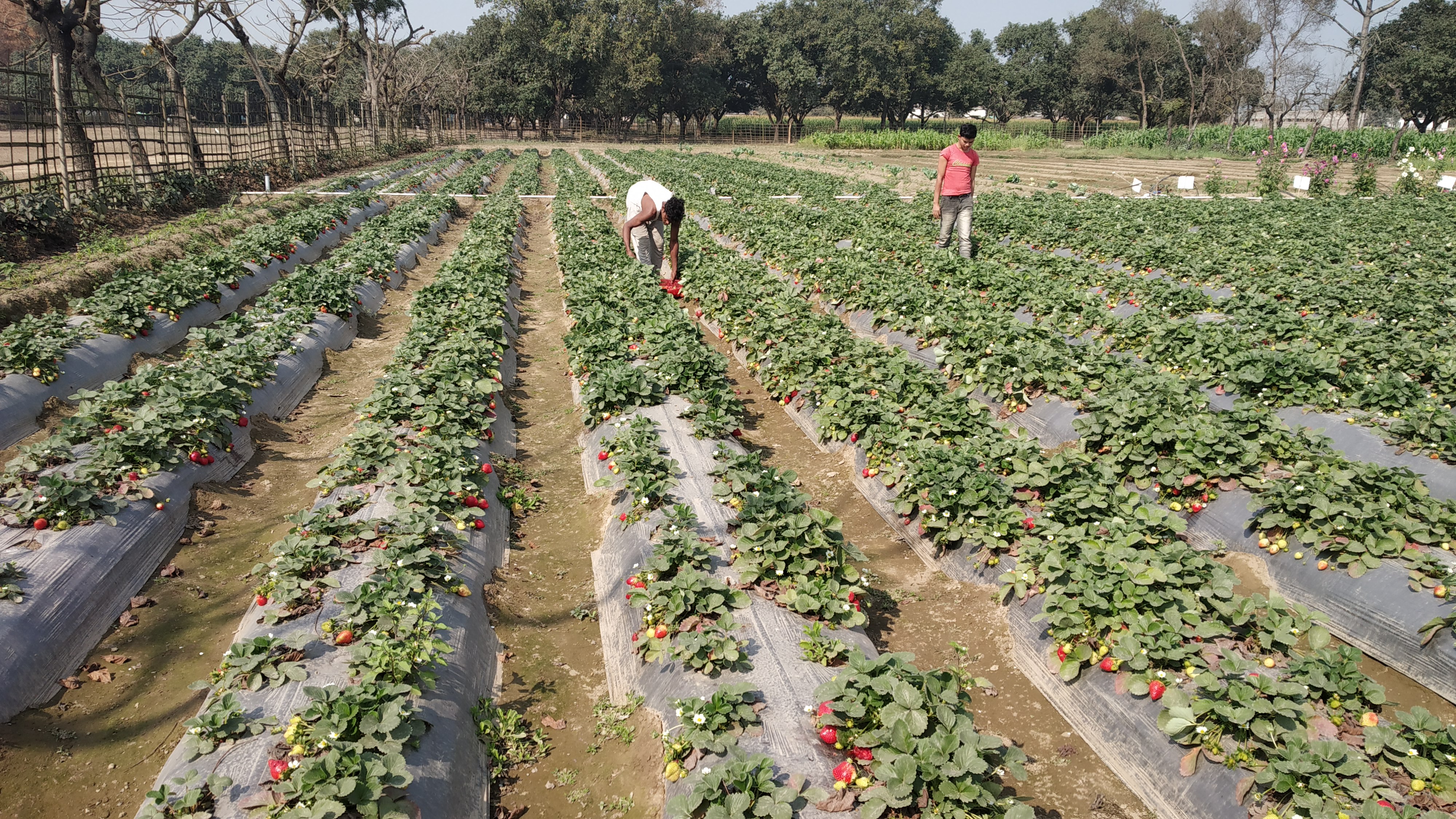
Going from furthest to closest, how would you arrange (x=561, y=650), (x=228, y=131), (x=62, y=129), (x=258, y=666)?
(x=228, y=131) → (x=62, y=129) → (x=561, y=650) → (x=258, y=666)

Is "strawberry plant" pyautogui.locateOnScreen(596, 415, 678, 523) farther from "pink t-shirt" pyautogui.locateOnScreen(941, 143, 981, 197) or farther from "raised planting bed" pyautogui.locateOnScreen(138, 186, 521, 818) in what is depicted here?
"pink t-shirt" pyautogui.locateOnScreen(941, 143, 981, 197)

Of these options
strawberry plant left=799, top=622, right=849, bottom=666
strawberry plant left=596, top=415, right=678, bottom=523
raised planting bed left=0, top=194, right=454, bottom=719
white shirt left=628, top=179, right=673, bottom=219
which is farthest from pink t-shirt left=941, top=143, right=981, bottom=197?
strawberry plant left=799, top=622, right=849, bottom=666

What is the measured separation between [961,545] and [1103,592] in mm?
1161

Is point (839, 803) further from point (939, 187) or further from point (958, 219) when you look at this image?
point (958, 219)

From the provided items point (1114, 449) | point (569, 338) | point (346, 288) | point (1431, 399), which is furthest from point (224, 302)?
point (1431, 399)

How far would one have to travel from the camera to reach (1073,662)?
383 cm

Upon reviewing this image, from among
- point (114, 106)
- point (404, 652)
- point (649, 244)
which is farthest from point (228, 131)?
point (404, 652)

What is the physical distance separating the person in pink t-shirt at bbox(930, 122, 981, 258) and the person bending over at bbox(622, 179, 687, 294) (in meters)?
3.62

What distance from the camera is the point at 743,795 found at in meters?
2.77

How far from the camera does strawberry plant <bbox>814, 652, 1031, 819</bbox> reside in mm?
2779

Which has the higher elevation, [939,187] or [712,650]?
[939,187]

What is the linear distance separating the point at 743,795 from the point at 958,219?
10488mm

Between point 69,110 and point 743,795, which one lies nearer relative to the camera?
point 743,795

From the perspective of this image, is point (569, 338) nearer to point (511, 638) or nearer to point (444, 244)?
point (511, 638)
